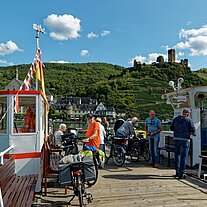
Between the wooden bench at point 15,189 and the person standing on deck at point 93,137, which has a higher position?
the person standing on deck at point 93,137

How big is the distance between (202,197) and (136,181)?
1.47 meters

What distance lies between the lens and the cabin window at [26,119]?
5531 millimetres

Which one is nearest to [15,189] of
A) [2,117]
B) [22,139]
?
[22,139]

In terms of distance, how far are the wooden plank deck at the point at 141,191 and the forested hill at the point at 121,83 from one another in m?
24.9

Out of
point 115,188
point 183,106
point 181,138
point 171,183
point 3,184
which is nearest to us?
point 3,184

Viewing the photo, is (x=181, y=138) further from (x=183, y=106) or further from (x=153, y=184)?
(x=183, y=106)

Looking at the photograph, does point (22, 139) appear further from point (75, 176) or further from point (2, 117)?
point (75, 176)

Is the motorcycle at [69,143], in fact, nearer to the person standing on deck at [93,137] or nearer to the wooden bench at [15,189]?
the person standing on deck at [93,137]

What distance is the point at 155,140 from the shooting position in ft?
24.1

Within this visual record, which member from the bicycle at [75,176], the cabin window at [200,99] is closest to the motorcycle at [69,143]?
the bicycle at [75,176]

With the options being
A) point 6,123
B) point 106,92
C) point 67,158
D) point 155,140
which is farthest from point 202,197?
point 106,92

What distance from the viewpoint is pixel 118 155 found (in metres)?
7.75

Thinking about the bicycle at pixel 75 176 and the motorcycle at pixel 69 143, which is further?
the motorcycle at pixel 69 143

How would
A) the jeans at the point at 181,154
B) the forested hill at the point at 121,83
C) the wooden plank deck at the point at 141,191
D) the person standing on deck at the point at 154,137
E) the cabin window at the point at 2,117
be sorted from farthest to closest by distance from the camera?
the forested hill at the point at 121,83, the person standing on deck at the point at 154,137, the jeans at the point at 181,154, the cabin window at the point at 2,117, the wooden plank deck at the point at 141,191
